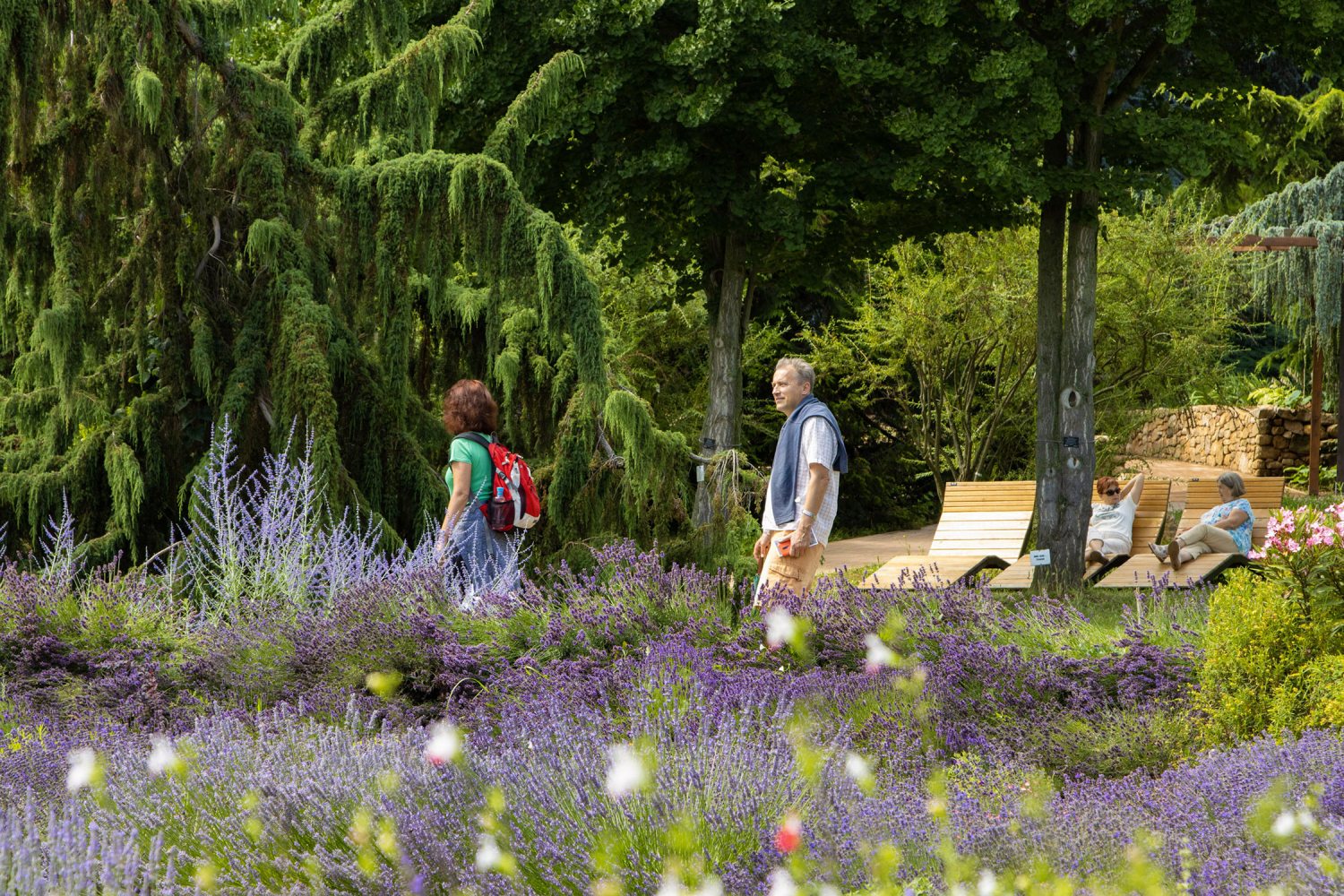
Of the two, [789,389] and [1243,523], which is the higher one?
[789,389]

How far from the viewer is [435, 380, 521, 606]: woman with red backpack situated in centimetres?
611

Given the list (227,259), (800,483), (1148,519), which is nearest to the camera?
(800,483)

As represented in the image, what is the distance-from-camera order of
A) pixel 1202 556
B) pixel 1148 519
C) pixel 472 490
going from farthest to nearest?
pixel 1148 519
pixel 1202 556
pixel 472 490

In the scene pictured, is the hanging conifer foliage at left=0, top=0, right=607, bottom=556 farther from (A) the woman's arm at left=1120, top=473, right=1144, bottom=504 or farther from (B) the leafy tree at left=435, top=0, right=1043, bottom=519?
(A) the woman's arm at left=1120, top=473, right=1144, bottom=504

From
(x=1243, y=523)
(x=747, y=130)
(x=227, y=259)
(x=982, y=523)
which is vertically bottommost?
(x=982, y=523)

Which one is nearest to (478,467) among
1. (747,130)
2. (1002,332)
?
(747,130)

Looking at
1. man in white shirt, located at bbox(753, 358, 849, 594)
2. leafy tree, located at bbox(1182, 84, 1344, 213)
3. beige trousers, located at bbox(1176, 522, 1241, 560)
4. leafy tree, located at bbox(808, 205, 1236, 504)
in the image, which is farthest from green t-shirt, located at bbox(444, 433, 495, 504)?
leafy tree, located at bbox(1182, 84, 1344, 213)

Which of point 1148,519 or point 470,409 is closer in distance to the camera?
point 470,409

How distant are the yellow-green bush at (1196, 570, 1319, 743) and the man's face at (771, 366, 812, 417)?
6.04ft

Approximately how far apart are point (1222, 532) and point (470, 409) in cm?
681

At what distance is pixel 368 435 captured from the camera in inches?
288

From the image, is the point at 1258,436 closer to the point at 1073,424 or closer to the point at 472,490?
the point at 1073,424

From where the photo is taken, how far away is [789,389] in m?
5.67

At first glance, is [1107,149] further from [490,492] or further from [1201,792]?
[1201,792]
